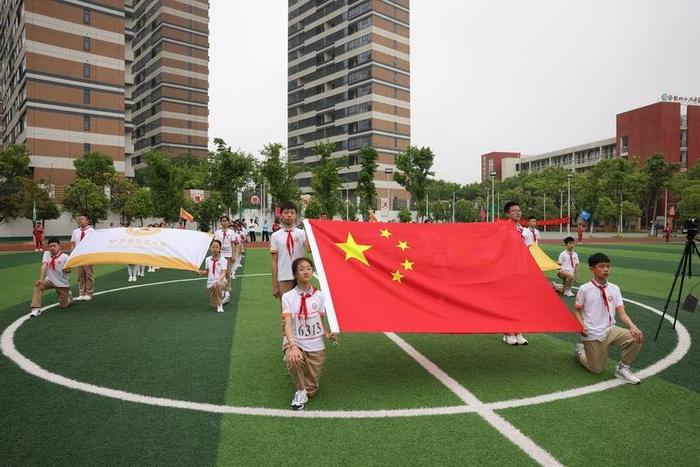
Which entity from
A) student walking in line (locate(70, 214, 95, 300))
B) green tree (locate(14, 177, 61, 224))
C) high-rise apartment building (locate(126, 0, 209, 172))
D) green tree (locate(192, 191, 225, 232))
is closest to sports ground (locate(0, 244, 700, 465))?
student walking in line (locate(70, 214, 95, 300))

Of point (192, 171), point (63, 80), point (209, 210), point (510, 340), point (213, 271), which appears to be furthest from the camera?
point (192, 171)

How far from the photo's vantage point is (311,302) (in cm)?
546

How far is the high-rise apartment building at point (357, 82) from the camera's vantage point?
7594 centimetres

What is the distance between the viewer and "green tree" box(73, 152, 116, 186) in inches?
1685

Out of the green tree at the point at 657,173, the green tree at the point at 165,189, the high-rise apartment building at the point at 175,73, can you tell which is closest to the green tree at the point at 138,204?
the green tree at the point at 165,189

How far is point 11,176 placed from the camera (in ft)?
139

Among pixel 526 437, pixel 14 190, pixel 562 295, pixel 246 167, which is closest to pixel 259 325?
pixel 526 437

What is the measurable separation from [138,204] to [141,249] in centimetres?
3576

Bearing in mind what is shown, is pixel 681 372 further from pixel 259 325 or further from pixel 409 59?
pixel 409 59

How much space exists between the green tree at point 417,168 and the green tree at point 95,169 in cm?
3080

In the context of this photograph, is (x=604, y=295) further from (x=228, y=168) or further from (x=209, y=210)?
(x=209, y=210)

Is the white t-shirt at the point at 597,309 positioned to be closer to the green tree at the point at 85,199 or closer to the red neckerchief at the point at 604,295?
the red neckerchief at the point at 604,295

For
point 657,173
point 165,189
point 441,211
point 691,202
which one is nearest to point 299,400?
point 165,189

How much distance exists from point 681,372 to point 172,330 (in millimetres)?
8109
